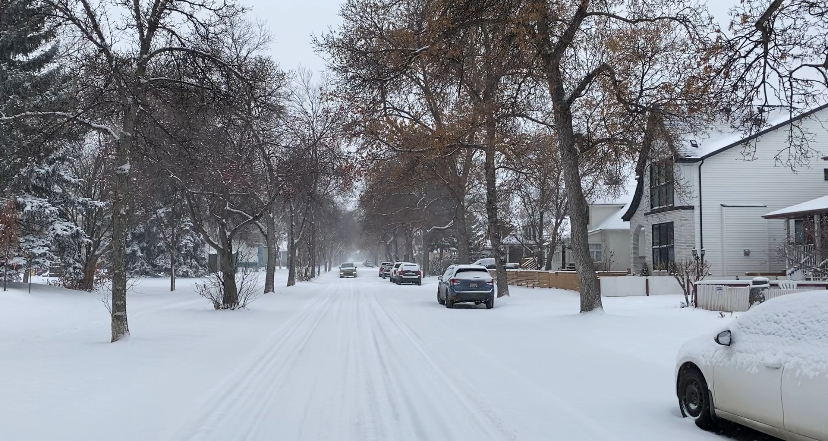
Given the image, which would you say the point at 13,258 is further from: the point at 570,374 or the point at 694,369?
the point at 694,369

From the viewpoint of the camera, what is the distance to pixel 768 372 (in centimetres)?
635

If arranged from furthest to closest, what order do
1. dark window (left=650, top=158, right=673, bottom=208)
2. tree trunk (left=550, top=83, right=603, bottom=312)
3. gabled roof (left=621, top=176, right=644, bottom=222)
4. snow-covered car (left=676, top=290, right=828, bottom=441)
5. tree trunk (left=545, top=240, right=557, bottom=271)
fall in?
tree trunk (left=545, top=240, right=557, bottom=271) → gabled roof (left=621, top=176, right=644, bottom=222) → dark window (left=650, top=158, right=673, bottom=208) → tree trunk (left=550, top=83, right=603, bottom=312) → snow-covered car (left=676, top=290, right=828, bottom=441)

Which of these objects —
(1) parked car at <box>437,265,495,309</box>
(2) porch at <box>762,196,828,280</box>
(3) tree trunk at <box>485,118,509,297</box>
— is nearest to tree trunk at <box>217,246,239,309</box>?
(1) parked car at <box>437,265,495,309</box>

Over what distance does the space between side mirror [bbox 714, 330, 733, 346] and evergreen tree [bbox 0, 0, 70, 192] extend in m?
12.2

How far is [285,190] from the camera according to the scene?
23234mm

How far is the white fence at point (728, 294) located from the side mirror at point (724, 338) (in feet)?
42.1

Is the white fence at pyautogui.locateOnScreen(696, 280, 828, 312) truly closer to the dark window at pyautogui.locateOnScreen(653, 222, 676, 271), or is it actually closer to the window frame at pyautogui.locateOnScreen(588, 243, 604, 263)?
the dark window at pyautogui.locateOnScreen(653, 222, 676, 271)

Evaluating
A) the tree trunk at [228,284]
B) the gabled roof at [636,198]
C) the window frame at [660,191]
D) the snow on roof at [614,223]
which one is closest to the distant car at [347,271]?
the snow on roof at [614,223]

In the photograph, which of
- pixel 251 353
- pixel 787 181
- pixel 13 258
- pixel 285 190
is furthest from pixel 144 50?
pixel 787 181

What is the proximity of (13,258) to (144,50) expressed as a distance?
52.4 ft

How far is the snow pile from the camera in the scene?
5961 mm

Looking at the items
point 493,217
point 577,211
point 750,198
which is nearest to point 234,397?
point 577,211

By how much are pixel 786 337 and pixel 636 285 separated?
24.1 m

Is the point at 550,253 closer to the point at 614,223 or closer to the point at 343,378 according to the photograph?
the point at 614,223
